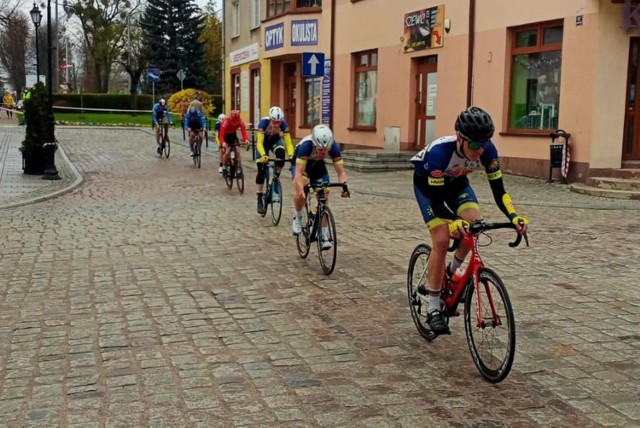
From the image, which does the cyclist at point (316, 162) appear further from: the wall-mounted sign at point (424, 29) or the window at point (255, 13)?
the window at point (255, 13)

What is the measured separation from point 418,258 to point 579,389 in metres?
1.66

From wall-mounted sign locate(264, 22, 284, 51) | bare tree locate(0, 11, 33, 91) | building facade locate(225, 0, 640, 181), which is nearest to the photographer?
building facade locate(225, 0, 640, 181)

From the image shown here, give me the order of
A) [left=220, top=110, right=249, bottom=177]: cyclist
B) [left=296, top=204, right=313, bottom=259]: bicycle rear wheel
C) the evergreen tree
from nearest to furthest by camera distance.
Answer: [left=296, top=204, right=313, bottom=259]: bicycle rear wheel
[left=220, top=110, right=249, bottom=177]: cyclist
the evergreen tree

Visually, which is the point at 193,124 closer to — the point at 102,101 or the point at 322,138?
the point at 322,138

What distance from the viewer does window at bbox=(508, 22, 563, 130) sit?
16203 mm

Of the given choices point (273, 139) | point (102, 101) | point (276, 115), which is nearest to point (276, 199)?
point (273, 139)

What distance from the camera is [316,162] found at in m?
8.37

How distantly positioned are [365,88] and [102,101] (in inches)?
1685

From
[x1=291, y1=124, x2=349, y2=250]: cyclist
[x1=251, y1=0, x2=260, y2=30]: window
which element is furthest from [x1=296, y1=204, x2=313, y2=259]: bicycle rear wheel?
[x1=251, y1=0, x2=260, y2=30]: window

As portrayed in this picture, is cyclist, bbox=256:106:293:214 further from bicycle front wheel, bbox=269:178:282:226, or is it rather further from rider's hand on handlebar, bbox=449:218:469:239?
rider's hand on handlebar, bbox=449:218:469:239

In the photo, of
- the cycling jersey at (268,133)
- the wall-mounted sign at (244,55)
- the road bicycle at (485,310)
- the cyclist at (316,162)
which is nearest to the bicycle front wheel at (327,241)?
the cyclist at (316,162)

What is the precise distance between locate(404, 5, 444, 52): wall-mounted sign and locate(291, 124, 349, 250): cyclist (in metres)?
12.4

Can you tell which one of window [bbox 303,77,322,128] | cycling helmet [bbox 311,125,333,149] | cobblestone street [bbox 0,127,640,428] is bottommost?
cobblestone street [bbox 0,127,640,428]

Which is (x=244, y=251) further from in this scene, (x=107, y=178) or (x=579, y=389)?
(x=107, y=178)
